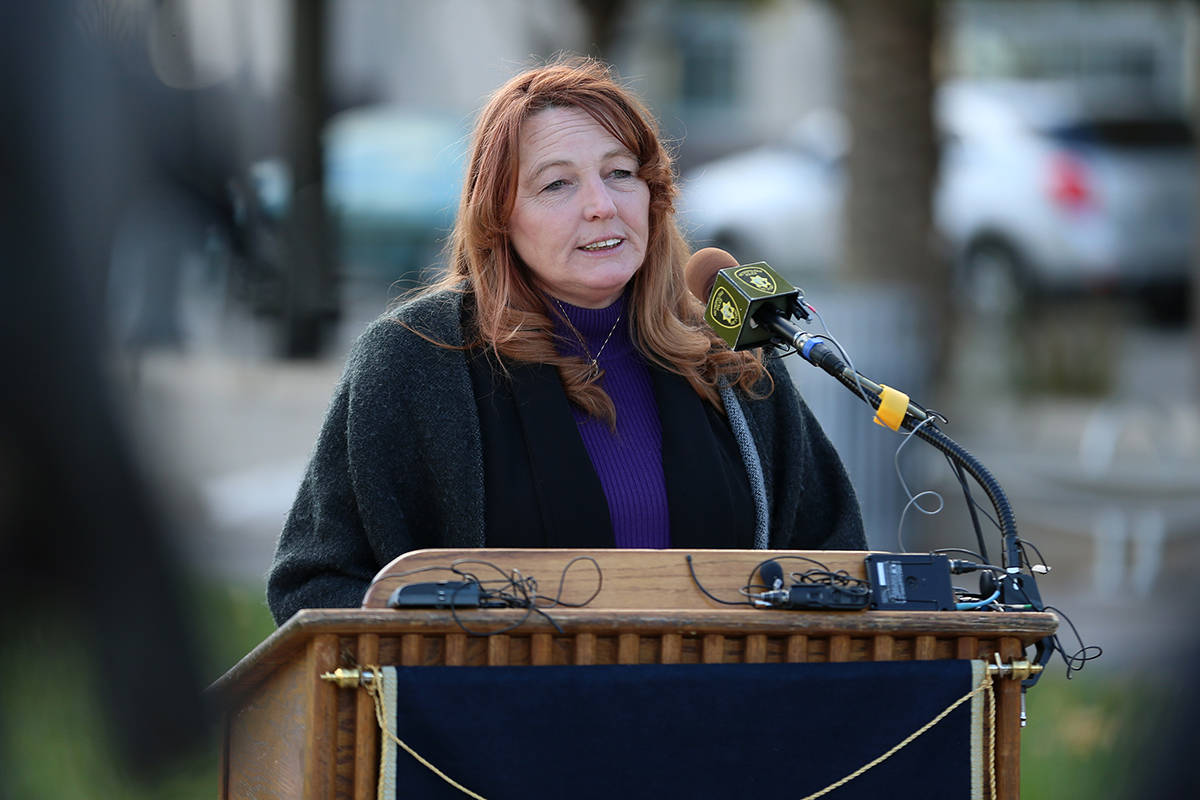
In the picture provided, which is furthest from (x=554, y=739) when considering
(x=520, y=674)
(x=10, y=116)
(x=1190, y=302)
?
(x=1190, y=302)

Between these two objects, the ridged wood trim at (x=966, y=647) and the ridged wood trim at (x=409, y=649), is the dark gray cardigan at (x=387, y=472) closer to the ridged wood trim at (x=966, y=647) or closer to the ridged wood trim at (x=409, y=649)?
the ridged wood trim at (x=409, y=649)

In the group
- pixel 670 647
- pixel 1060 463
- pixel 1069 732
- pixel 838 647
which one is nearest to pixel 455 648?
pixel 670 647

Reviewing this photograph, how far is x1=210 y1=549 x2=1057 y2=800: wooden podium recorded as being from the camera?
1.88 metres

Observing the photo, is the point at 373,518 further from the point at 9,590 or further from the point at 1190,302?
the point at 1190,302

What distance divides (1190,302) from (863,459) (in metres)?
8.86

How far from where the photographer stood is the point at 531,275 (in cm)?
283

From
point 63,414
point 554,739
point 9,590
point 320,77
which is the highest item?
point 320,77

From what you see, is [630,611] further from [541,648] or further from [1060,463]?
[1060,463]

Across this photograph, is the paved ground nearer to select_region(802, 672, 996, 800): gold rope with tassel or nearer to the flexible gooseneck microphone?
the flexible gooseneck microphone

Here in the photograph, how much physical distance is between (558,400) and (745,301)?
0.45m

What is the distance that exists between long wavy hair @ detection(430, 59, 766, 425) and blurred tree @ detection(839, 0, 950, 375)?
6100 millimetres

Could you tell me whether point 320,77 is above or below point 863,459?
above

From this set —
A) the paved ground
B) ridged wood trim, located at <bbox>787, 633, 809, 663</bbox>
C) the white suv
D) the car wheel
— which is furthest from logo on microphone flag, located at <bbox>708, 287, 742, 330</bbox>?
the car wheel

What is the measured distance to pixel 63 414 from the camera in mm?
1335
